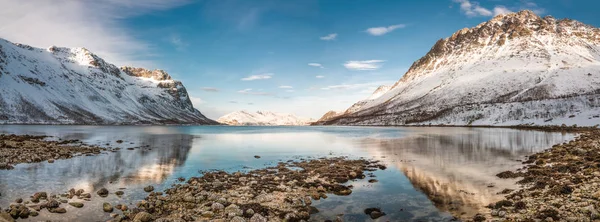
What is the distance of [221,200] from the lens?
68.3 ft

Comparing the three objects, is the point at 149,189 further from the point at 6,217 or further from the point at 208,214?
the point at 6,217

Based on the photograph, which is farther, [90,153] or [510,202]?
[90,153]

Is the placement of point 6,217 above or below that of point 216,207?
above

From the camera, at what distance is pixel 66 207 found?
19719 mm

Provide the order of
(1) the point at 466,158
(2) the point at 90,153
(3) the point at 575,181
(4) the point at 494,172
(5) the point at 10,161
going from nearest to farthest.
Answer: (3) the point at 575,181
(4) the point at 494,172
(5) the point at 10,161
(1) the point at 466,158
(2) the point at 90,153

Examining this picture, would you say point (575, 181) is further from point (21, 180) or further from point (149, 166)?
point (21, 180)

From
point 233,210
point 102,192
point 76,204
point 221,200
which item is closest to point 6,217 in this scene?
point 76,204

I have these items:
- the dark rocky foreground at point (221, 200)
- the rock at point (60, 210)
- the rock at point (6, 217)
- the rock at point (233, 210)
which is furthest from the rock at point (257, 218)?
the rock at point (6, 217)

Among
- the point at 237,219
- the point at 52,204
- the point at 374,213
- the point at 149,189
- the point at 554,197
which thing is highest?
the point at 554,197

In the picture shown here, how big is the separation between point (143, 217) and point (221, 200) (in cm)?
471

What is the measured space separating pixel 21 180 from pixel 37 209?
11.2m

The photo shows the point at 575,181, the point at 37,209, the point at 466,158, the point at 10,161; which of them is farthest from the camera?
the point at 466,158

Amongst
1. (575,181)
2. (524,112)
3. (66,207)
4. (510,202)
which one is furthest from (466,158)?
(524,112)

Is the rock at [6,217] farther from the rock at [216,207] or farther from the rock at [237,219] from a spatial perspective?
the rock at [237,219]
